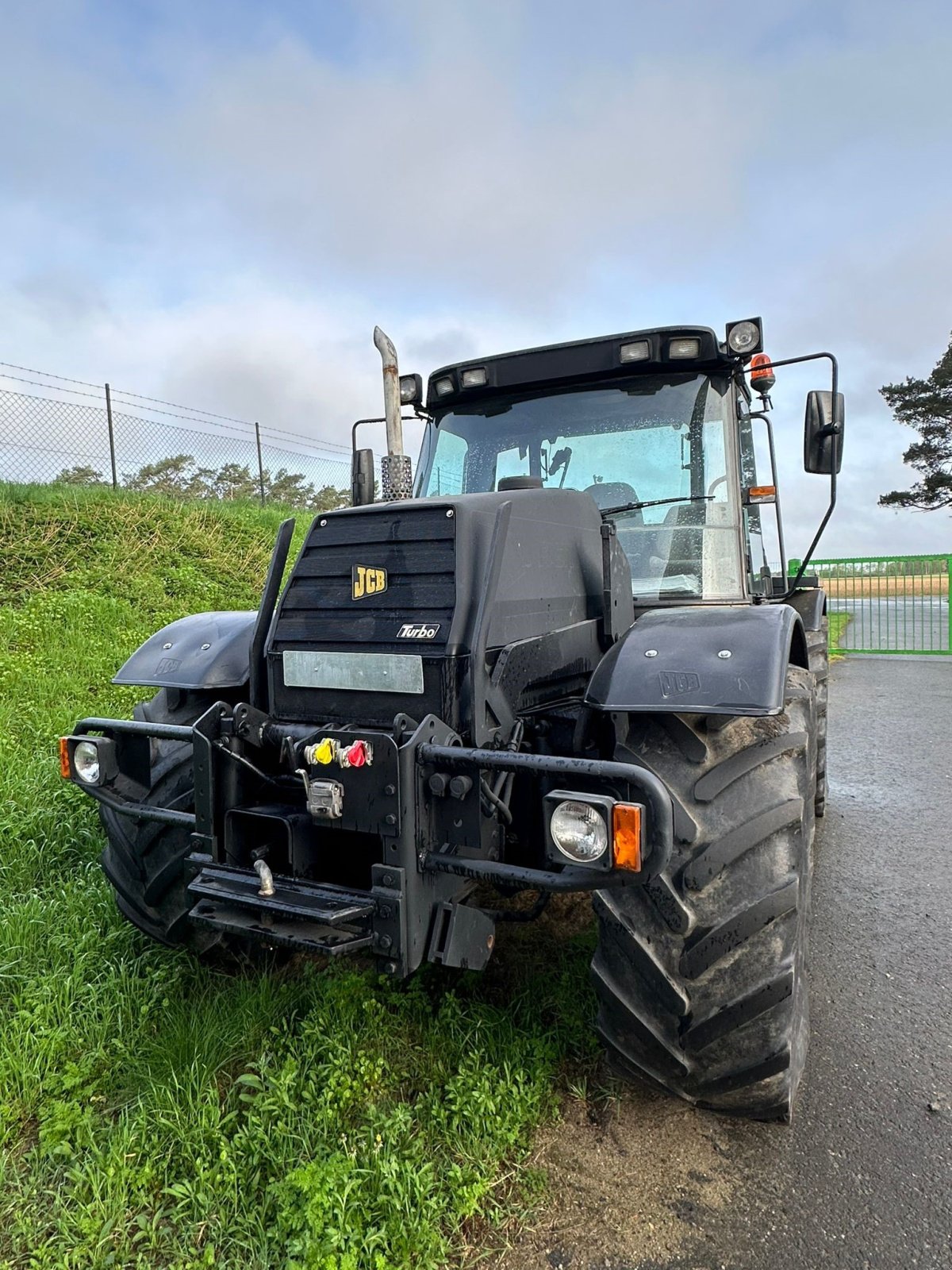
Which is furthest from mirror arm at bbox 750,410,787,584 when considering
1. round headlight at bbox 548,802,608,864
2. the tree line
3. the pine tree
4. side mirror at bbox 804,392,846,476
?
the pine tree

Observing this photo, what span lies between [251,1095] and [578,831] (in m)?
1.29

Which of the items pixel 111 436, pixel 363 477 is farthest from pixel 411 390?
pixel 111 436

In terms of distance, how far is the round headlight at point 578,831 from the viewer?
1.82m

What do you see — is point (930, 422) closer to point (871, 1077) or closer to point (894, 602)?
point (894, 602)

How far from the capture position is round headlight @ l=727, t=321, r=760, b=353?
330cm

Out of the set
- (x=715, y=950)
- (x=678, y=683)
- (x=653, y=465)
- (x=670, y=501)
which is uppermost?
(x=653, y=465)

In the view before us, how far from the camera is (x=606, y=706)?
215 cm

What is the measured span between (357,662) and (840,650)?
14625 mm

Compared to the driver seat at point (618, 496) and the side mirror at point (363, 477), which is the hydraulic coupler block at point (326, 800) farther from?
the side mirror at point (363, 477)

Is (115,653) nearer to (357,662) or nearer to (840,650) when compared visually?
(357,662)

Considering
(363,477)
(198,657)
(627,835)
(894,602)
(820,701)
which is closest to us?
(627,835)

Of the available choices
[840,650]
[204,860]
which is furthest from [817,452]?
[840,650]

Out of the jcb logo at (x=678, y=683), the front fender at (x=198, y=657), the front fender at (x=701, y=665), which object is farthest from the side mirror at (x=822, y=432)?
the front fender at (x=198, y=657)

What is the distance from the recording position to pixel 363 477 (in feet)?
12.9
